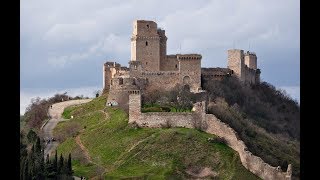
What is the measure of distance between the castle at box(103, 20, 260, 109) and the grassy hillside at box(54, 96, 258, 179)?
2860mm

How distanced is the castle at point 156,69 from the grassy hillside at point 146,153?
2.86 m

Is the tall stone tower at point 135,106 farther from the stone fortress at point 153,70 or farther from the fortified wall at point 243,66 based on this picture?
the fortified wall at point 243,66

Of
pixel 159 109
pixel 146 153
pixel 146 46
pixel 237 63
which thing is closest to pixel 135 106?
pixel 159 109

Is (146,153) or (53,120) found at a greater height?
(53,120)

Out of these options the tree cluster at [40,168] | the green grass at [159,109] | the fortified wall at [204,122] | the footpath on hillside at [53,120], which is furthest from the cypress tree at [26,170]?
the green grass at [159,109]

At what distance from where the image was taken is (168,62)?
64875 mm

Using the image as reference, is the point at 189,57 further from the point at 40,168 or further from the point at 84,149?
the point at 40,168

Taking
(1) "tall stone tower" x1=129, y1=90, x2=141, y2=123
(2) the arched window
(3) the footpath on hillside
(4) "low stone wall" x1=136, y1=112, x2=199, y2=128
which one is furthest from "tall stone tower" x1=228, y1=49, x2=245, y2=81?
(3) the footpath on hillside

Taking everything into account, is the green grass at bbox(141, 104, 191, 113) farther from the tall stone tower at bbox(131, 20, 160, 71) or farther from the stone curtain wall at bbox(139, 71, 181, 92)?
the tall stone tower at bbox(131, 20, 160, 71)

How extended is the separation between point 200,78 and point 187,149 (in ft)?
38.1

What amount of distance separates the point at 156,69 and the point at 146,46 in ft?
6.52

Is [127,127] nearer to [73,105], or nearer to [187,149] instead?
[187,149]

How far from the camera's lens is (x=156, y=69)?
63.6 m
